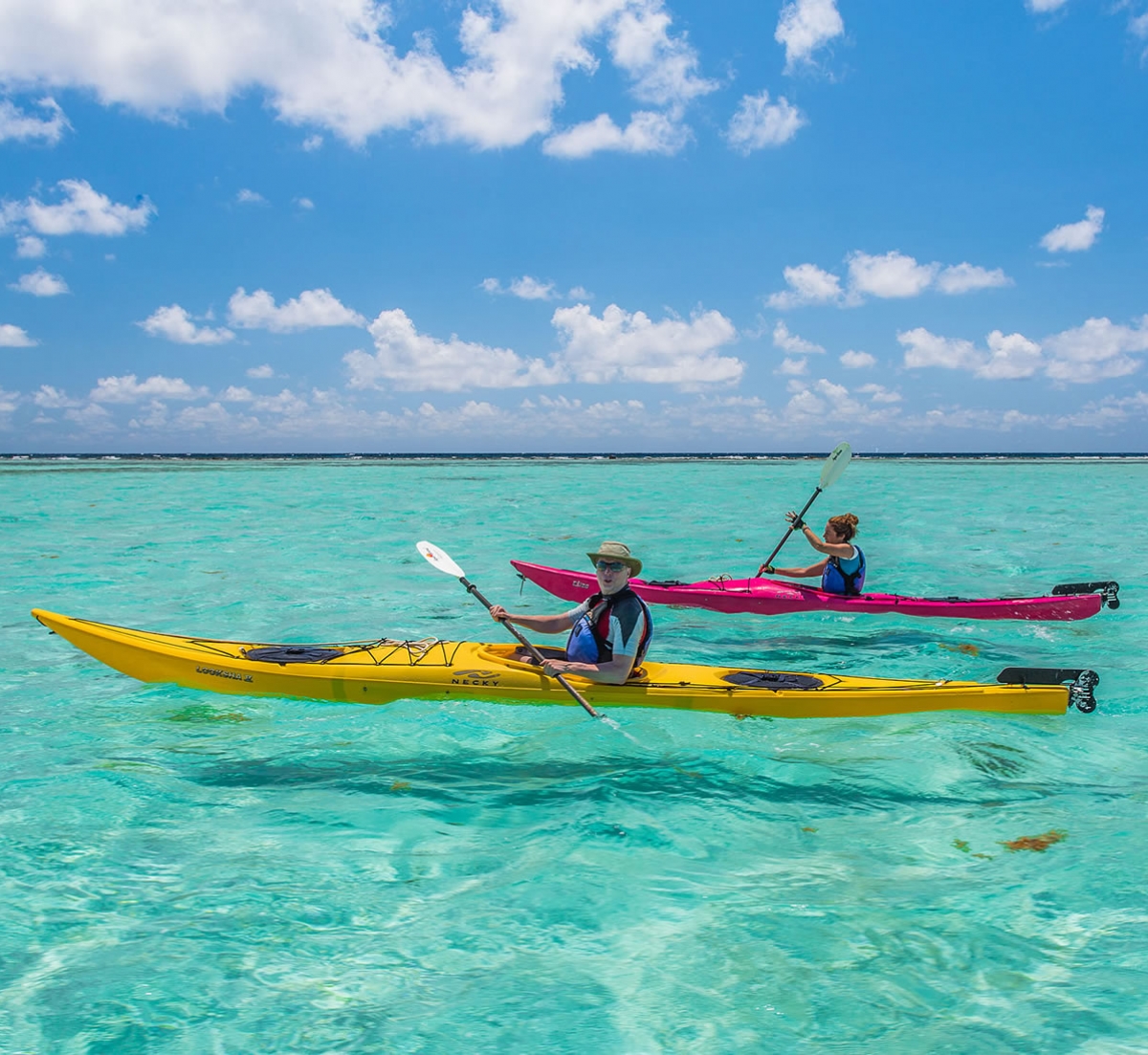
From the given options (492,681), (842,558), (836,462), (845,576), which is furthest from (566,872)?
(836,462)

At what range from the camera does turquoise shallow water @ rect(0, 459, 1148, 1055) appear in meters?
3.40

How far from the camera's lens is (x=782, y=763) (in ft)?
19.6

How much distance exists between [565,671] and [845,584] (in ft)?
17.0

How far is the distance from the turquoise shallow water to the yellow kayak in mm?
207

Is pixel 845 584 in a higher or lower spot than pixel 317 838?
higher

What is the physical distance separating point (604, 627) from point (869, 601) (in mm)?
5042

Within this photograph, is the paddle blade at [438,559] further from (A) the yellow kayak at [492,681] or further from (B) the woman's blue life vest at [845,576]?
(B) the woman's blue life vest at [845,576]

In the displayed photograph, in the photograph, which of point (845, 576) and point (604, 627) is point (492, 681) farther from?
point (845, 576)

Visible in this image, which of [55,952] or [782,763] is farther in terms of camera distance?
[782,763]

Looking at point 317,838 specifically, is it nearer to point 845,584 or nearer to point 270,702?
point 270,702

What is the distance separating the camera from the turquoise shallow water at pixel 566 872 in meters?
3.40

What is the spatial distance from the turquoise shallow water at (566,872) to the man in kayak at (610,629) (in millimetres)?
499

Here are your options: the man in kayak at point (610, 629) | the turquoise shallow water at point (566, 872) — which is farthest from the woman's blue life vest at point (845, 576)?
the man in kayak at point (610, 629)

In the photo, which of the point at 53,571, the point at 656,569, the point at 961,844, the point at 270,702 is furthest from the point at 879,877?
the point at 53,571
